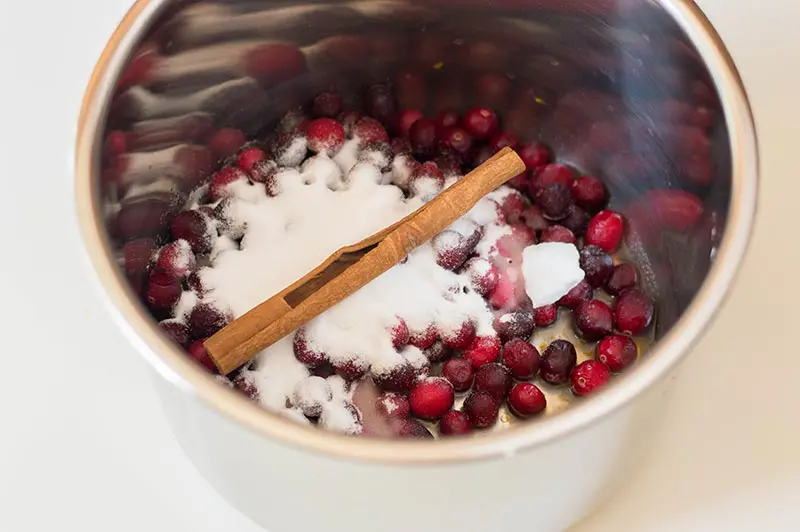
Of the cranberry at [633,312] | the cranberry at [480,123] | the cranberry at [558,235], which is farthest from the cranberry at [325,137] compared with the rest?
the cranberry at [633,312]

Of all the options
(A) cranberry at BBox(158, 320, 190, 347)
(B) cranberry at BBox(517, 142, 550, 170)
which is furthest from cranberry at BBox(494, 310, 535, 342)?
(A) cranberry at BBox(158, 320, 190, 347)

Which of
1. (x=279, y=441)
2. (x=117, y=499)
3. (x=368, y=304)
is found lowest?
(x=117, y=499)

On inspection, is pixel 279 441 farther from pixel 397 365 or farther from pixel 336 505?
pixel 397 365

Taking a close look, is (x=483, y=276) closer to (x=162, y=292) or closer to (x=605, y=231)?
(x=605, y=231)

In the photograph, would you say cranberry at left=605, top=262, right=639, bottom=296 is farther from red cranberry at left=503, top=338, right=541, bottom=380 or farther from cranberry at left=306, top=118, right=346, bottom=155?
cranberry at left=306, top=118, right=346, bottom=155

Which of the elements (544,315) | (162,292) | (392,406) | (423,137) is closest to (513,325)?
(544,315)

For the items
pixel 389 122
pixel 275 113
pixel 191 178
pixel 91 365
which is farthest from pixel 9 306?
pixel 389 122
